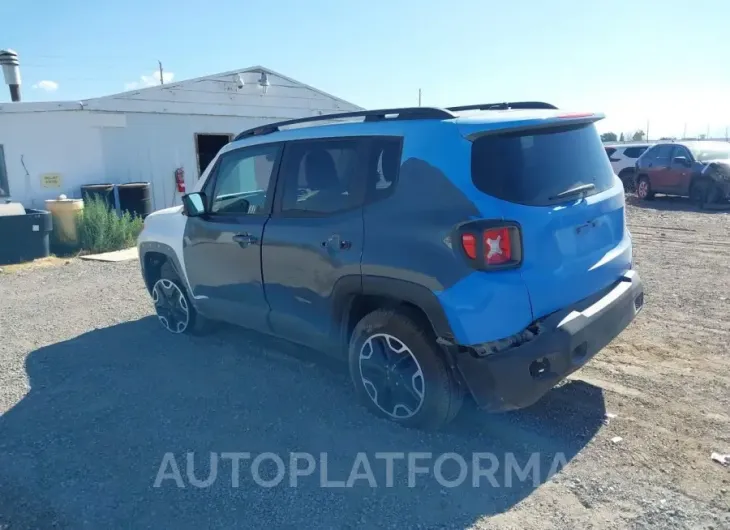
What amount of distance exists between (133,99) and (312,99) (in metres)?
4.68

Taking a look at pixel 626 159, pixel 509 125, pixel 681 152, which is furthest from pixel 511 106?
pixel 626 159

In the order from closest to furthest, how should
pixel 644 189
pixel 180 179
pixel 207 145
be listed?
pixel 180 179, pixel 207 145, pixel 644 189

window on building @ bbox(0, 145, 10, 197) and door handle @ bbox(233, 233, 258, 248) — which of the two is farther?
window on building @ bbox(0, 145, 10, 197)

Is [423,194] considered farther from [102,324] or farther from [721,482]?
[102,324]

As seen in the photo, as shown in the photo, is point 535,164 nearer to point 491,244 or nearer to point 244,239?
point 491,244

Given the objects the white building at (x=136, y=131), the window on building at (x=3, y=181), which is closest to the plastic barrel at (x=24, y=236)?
the window on building at (x=3, y=181)

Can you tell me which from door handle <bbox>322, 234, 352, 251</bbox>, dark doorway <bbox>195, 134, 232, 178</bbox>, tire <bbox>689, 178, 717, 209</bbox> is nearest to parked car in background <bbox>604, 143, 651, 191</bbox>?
tire <bbox>689, 178, 717, 209</bbox>

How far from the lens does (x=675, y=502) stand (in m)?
2.76

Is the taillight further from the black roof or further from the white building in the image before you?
the white building

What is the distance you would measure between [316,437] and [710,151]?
15485mm

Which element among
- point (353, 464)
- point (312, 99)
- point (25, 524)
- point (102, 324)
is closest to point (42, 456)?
point (25, 524)

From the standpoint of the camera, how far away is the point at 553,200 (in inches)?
124

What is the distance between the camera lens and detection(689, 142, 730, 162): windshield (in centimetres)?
1458

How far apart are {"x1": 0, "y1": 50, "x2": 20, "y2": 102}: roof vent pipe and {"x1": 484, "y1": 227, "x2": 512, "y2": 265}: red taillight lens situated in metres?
12.3
